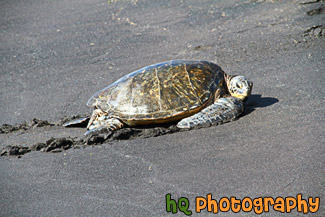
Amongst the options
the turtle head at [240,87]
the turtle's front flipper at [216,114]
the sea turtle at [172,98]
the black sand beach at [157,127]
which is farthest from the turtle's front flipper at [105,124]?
the turtle head at [240,87]

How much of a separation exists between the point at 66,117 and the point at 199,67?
1949 millimetres

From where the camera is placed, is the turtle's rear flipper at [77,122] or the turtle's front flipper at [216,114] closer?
the turtle's front flipper at [216,114]

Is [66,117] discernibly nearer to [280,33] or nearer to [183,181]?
[183,181]

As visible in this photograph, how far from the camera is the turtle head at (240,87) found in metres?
5.04

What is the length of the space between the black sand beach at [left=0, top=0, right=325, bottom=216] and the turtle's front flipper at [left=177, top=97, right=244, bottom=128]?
89mm

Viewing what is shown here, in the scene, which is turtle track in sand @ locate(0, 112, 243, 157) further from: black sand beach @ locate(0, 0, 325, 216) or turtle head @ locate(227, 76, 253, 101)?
turtle head @ locate(227, 76, 253, 101)

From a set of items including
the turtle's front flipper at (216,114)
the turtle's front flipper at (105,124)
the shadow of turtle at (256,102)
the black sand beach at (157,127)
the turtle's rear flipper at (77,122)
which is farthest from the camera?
the turtle's rear flipper at (77,122)

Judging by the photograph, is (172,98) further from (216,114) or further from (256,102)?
(256,102)

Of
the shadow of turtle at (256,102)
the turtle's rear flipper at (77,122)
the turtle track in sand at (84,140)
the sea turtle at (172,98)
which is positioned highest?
the sea turtle at (172,98)

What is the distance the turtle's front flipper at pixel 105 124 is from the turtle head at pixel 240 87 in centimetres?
145

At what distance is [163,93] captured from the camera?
189 inches

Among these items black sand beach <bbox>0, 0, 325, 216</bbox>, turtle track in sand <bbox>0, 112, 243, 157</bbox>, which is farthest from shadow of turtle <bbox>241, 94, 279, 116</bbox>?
turtle track in sand <bbox>0, 112, 243, 157</bbox>

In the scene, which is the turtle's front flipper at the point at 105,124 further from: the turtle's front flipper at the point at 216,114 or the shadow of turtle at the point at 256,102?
the shadow of turtle at the point at 256,102

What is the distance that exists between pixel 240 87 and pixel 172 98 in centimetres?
91
